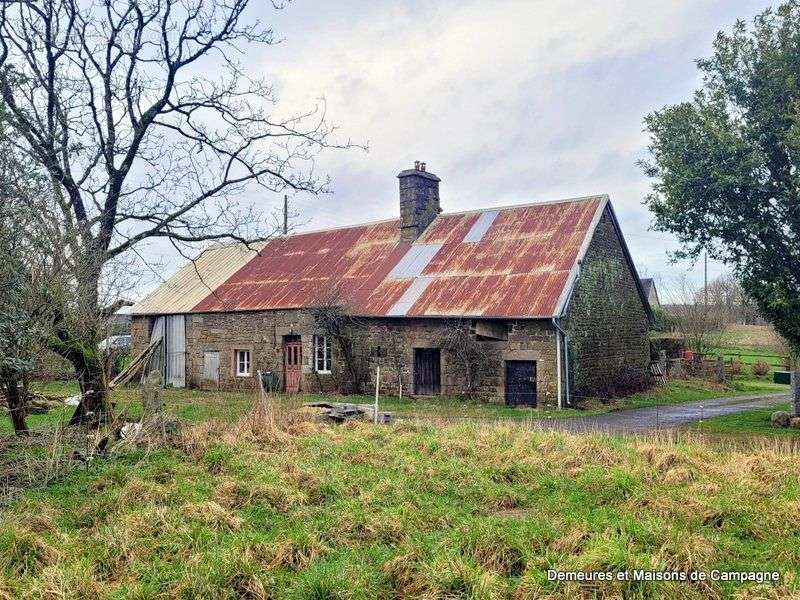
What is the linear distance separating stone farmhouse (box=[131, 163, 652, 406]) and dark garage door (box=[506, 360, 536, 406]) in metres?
0.04

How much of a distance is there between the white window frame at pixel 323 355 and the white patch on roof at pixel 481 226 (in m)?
6.44

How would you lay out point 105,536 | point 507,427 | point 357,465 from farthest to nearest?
point 507,427
point 357,465
point 105,536

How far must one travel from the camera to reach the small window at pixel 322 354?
24.8 meters

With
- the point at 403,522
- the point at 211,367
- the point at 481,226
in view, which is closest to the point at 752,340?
the point at 481,226

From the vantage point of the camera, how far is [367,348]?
2359cm

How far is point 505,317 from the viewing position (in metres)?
20.2

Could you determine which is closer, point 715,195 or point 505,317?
point 715,195

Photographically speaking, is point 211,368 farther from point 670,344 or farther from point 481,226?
point 670,344

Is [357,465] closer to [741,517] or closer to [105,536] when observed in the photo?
[105,536]

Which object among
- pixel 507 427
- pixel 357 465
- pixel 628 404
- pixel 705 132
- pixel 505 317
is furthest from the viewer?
pixel 628 404

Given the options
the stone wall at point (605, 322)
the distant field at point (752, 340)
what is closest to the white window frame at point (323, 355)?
the stone wall at point (605, 322)

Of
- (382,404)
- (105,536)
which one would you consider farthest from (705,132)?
(105,536)

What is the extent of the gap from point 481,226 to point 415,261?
2.92 m

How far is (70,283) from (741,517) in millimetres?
9664
